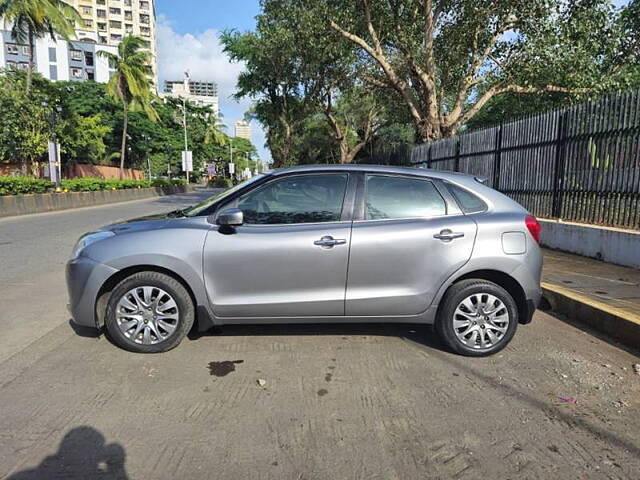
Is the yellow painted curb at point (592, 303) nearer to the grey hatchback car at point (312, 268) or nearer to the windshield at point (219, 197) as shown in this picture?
the grey hatchback car at point (312, 268)

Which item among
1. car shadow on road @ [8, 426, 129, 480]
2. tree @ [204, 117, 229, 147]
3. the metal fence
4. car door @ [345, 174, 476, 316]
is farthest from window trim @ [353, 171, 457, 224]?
tree @ [204, 117, 229, 147]

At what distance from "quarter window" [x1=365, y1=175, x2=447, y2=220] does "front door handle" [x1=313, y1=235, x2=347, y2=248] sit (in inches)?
13.3

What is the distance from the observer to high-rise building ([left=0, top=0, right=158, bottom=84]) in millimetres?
70000

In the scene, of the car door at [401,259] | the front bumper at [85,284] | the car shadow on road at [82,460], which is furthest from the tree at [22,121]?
the car shadow on road at [82,460]

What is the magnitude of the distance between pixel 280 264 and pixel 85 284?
1.66 metres

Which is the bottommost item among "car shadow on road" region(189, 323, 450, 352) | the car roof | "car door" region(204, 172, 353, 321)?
"car shadow on road" region(189, 323, 450, 352)

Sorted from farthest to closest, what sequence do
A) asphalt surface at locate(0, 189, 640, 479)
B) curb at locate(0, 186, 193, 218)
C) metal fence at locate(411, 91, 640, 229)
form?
curb at locate(0, 186, 193, 218) < metal fence at locate(411, 91, 640, 229) < asphalt surface at locate(0, 189, 640, 479)

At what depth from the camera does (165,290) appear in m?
3.66

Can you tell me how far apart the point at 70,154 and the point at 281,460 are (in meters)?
43.5

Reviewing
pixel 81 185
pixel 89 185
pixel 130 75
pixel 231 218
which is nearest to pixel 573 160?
pixel 231 218

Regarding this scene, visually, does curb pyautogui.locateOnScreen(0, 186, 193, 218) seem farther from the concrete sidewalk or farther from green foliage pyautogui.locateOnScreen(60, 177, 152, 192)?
the concrete sidewalk

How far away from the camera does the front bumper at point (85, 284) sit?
3635 mm

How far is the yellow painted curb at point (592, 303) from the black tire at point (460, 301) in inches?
48.9

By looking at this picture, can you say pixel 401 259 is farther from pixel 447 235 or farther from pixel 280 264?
pixel 280 264
